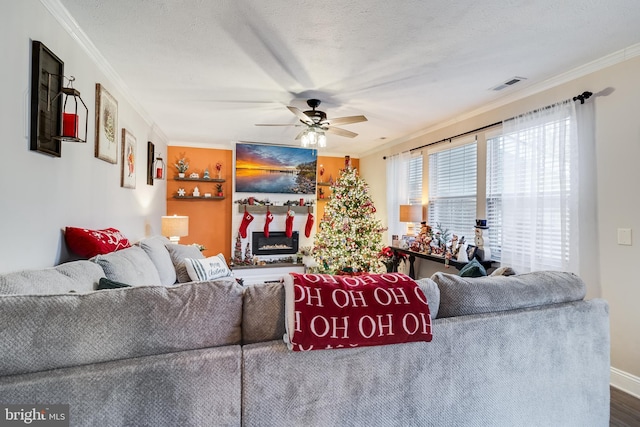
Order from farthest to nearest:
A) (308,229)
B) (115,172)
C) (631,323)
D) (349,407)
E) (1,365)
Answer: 1. (308,229)
2. (115,172)
3. (631,323)
4. (349,407)
5. (1,365)

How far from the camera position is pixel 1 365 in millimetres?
834

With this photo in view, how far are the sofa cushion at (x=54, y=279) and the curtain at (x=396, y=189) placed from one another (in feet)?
14.1

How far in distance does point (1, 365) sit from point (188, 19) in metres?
2.04

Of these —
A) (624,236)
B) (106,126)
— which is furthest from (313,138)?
(624,236)

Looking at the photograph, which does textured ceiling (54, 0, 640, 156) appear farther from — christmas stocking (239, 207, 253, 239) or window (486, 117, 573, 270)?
christmas stocking (239, 207, 253, 239)

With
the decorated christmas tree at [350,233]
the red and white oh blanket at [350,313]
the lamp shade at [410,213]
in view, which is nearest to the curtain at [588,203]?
the lamp shade at [410,213]

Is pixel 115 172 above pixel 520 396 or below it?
above

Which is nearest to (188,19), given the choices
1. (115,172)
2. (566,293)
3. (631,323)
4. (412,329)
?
(115,172)

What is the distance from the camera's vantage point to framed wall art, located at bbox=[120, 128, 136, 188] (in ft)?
10.2

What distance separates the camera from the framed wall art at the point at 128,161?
3.09m

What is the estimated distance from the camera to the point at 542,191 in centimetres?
282

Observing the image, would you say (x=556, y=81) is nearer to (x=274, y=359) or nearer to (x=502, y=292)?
(x=502, y=292)

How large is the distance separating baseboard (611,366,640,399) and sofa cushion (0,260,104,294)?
3.64 m

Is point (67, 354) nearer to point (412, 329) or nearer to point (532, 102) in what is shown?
point (412, 329)
